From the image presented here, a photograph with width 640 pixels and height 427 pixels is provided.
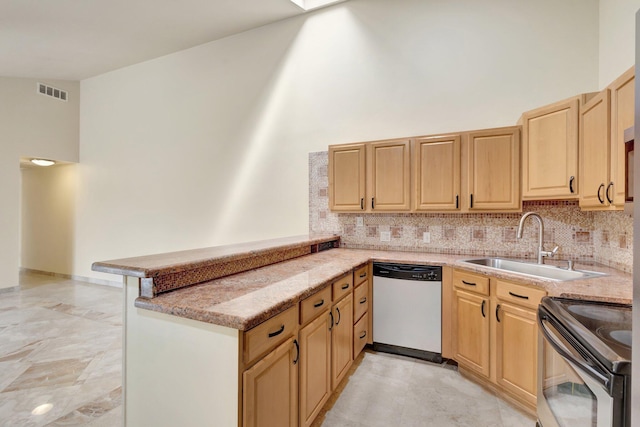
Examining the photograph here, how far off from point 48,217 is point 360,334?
7.24 m

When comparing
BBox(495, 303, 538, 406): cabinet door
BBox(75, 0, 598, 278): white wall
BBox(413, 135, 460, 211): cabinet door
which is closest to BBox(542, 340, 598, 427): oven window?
BBox(495, 303, 538, 406): cabinet door

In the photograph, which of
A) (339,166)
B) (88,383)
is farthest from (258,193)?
(88,383)

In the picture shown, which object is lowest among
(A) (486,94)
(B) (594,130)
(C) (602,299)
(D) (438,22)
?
(C) (602,299)

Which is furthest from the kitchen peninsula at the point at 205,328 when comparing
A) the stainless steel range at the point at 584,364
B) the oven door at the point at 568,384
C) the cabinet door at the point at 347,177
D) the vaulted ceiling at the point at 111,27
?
the vaulted ceiling at the point at 111,27

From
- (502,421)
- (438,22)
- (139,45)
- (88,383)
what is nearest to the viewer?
(502,421)

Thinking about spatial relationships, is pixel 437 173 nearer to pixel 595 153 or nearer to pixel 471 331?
pixel 595 153

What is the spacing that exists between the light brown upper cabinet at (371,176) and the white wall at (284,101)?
0.46 m

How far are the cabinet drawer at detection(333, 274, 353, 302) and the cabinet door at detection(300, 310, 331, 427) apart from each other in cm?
20

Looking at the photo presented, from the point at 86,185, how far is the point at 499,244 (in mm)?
6956

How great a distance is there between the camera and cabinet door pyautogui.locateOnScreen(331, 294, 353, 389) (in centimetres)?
212

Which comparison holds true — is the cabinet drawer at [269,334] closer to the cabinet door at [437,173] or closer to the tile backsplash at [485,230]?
the cabinet door at [437,173]

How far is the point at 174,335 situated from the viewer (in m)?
1.39

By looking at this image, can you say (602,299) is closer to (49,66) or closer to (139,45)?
(139,45)

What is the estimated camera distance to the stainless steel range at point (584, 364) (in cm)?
94
